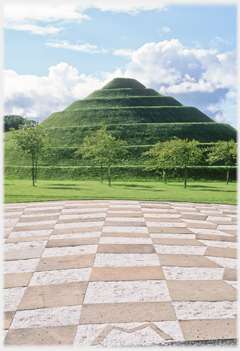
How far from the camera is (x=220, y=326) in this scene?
4.07 meters

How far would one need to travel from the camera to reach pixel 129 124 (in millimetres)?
56969

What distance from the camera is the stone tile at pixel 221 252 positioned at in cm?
705

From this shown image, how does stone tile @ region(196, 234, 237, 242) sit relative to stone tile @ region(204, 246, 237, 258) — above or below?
above

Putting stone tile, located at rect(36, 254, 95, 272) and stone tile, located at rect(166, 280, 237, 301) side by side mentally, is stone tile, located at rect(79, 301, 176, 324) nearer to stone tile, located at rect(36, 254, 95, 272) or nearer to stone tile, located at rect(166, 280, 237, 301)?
stone tile, located at rect(166, 280, 237, 301)

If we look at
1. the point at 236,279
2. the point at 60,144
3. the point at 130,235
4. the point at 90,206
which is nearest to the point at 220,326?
the point at 236,279

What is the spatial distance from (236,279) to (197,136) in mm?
52446

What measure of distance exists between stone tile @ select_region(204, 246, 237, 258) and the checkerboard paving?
0.02 m

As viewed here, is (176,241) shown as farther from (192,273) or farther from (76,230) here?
(76,230)

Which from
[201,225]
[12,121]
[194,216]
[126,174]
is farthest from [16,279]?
[12,121]

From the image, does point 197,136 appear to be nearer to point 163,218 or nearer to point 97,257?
point 163,218

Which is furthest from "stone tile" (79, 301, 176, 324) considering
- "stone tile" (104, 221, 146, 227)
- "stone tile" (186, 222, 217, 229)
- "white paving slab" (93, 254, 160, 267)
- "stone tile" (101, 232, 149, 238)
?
"stone tile" (186, 222, 217, 229)

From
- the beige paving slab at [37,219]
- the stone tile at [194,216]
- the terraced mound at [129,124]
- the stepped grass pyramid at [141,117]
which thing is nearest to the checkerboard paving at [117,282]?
the beige paving slab at [37,219]

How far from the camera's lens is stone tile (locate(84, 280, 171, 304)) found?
4766 mm

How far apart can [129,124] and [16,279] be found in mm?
52954
